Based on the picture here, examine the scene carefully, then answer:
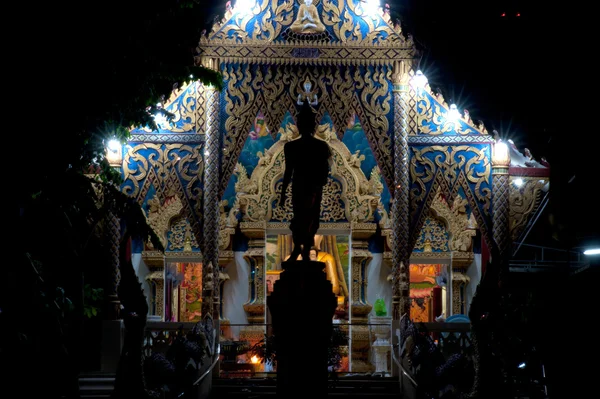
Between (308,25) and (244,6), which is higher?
(244,6)

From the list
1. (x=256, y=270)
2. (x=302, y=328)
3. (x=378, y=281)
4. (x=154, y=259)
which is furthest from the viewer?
(x=378, y=281)

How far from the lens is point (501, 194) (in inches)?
719

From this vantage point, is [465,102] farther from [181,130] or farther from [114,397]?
[181,130]

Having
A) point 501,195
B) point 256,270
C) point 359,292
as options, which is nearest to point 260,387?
point 501,195

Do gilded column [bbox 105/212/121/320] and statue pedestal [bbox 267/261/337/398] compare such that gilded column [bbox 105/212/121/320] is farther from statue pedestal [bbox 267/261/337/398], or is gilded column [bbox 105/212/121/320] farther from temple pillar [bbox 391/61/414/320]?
statue pedestal [bbox 267/261/337/398]

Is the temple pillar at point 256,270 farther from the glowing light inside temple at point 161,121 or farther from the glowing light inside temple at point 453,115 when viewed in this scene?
the glowing light inside temple at point 453,115

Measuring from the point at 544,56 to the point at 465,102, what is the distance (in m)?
3.22

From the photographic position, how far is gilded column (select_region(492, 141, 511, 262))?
1811 centimetres

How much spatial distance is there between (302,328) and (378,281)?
483 inches

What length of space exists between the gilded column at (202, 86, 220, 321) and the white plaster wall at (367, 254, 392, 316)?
5616 millimetres

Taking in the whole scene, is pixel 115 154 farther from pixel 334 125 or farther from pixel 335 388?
pixel 335 388

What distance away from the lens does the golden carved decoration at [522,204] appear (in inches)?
714

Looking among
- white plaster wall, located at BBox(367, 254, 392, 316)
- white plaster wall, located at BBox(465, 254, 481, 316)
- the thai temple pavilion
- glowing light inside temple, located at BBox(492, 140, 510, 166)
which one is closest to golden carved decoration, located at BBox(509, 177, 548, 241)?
the thai temple pavilion

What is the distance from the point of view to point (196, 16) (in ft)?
56.6
